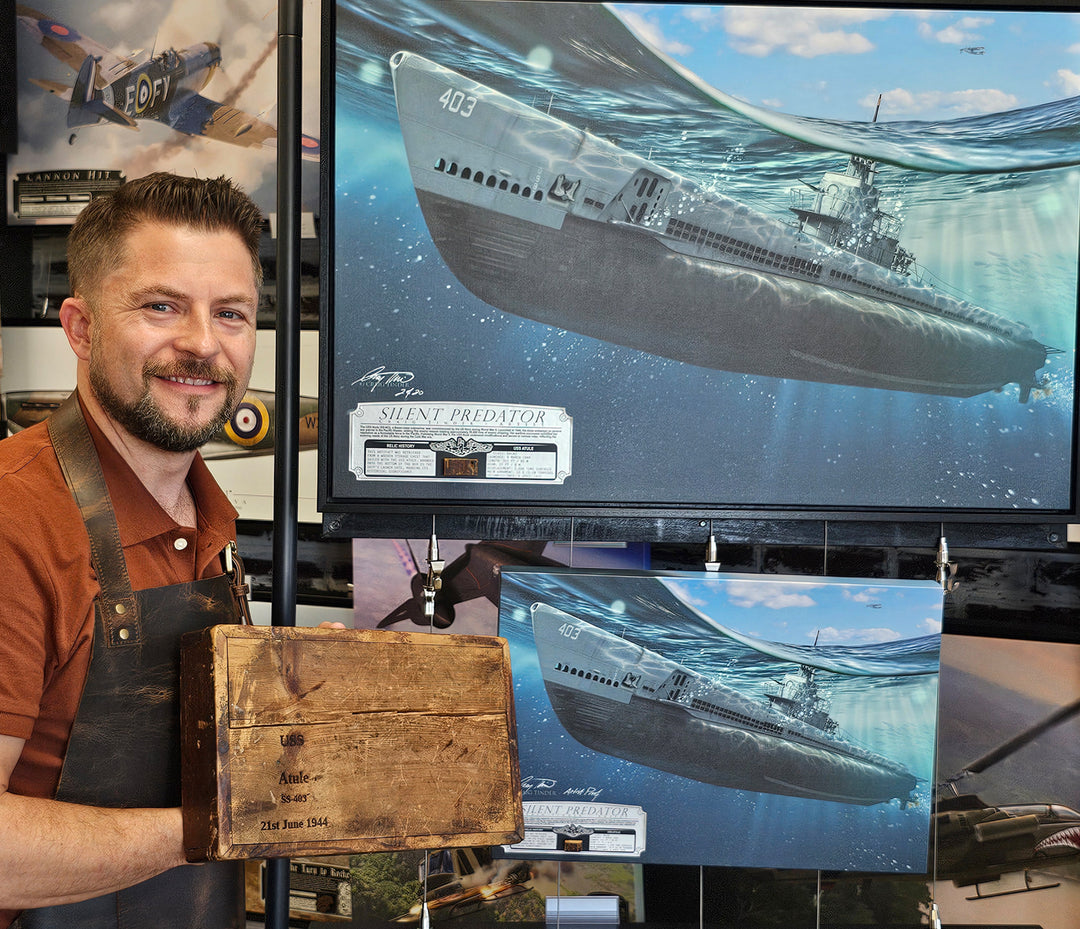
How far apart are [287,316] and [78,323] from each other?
0.26 metres

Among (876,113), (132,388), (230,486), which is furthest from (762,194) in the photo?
(230,486)

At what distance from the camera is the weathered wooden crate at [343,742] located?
3.02 ft

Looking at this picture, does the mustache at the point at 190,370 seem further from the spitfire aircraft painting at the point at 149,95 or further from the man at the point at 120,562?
the spitfire aircraft painting at the point at 149,95

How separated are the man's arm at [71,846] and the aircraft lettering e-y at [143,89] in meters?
1.09

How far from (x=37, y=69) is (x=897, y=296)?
5.04ft

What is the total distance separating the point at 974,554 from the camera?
1.52 m

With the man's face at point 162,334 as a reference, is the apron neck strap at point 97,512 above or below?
below

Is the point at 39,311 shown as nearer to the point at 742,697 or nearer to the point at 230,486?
the point at 230,486

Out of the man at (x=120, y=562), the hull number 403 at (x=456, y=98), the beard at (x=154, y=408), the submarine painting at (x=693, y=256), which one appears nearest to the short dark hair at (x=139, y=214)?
the man at (x=120, y=562)

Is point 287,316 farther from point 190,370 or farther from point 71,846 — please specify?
point 71,846

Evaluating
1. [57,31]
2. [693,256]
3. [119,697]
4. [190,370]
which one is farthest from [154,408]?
[57,31]

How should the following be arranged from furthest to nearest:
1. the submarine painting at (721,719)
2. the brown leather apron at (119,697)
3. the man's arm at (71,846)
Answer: the submarine painting at (721,719), the brown leather apron at (119,697), the man's arm at (71,846)

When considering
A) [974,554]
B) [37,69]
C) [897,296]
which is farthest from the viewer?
[37,69]

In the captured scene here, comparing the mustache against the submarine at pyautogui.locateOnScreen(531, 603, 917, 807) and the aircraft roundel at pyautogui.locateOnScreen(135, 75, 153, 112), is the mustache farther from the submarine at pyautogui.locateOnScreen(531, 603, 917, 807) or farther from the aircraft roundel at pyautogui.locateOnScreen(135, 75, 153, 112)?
the aircraft roundel at pyautogui.locateOnScreen(135, 75, 153, 112)
